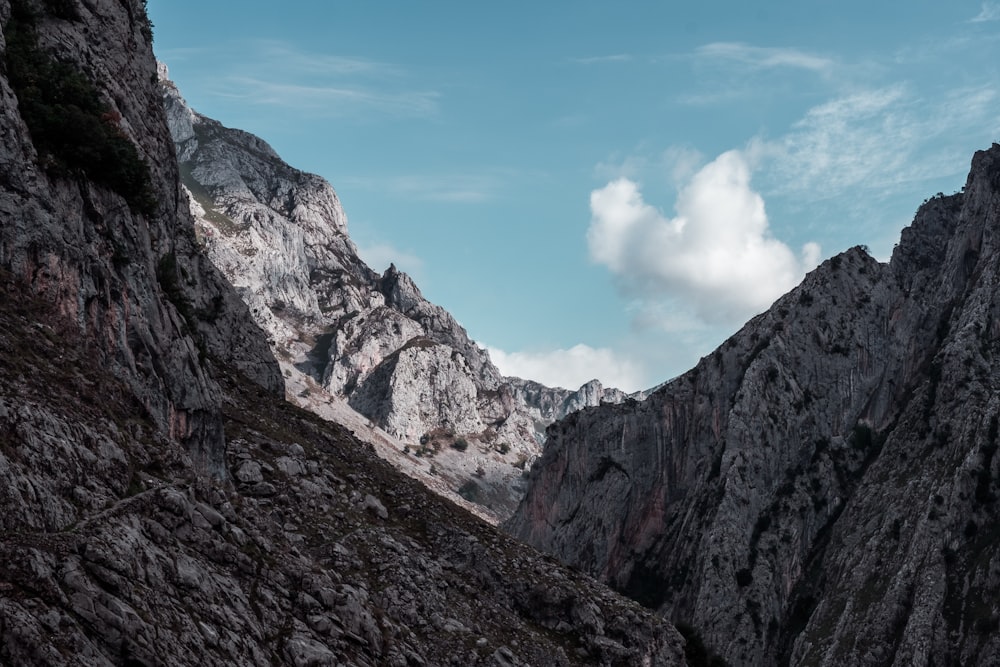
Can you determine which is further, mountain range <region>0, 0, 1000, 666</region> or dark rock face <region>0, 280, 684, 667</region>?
mountain range <region>0, 0, 1000, 666</region>

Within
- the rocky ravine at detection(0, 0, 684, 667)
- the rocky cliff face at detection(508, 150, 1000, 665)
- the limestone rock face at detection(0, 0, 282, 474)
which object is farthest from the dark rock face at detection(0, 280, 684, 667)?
the rocky cliff face at detection(508, 150, 1000, 665)

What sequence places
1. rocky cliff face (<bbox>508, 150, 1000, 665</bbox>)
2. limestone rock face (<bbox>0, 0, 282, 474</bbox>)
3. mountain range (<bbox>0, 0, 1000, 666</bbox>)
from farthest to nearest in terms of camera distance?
rocky cliff face (<bbox>508, 150, 1000, 665</bbox>), limestone rock face (<bbox>0, 0, 282, 474</bbox>), mountain range (<bbox>0, 0, 1000, 666</bbox>)

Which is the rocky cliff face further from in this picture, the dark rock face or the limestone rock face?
the limestone rock face

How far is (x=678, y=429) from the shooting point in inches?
6009

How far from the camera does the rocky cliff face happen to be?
102375 mm

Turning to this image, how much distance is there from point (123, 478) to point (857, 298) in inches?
5817

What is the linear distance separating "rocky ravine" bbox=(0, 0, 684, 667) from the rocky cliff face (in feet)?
222

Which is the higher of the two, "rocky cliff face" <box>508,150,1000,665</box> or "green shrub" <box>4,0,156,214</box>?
"rocky cliff face" <box>508,150,1000,665</box>

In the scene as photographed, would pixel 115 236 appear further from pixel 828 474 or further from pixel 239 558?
pixel 828 474

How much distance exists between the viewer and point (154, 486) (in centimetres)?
2619

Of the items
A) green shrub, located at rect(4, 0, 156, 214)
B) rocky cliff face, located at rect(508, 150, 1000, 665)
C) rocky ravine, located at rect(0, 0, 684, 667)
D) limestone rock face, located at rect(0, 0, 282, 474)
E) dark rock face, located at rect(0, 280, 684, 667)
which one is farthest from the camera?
rocky cliff face, located at rect(508, 150, 1000, 665)

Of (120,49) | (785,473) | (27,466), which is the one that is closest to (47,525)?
(27,466)

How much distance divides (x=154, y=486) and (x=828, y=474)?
410 feet

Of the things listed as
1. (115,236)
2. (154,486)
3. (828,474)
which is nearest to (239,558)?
(154,486)
